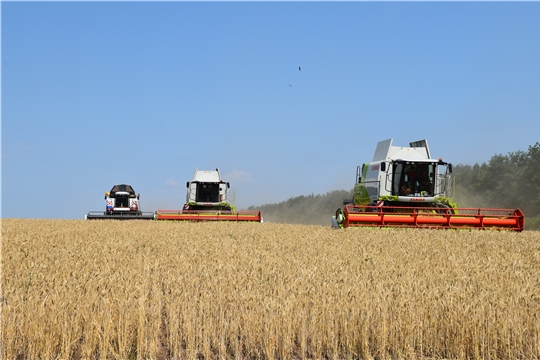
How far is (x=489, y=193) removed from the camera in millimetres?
47531

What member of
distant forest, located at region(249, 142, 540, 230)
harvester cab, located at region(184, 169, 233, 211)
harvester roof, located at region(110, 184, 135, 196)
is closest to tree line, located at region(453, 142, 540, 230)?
distant forest, located at region(249, 142, 540, 230)

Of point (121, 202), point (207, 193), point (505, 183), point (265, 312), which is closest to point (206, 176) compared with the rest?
point (207, 193)

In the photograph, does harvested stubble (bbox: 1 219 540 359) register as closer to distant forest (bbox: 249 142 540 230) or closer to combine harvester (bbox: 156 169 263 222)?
combine harvester (bbox: 156 169 263 222)

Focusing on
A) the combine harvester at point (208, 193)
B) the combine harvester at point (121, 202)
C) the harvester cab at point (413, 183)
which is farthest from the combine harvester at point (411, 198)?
the combine harvester at point (121, 202)

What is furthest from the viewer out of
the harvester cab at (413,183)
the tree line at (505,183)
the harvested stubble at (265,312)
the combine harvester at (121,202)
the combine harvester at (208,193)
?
the tree line at (505,183)

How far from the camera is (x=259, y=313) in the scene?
4832 mm

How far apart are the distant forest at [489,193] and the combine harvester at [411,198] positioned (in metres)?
19.2

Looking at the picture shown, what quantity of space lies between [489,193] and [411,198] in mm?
32619

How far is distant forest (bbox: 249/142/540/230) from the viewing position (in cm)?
4172

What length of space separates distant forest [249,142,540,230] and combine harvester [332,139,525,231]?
19.2 m

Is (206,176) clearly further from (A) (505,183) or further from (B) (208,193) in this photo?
(A) (505,183)

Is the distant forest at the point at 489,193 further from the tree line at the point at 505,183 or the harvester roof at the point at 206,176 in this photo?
the harvester roof at the point at 206,176

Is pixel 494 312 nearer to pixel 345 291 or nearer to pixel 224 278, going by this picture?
pixel 345 291

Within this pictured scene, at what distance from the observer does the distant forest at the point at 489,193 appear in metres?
41.7
